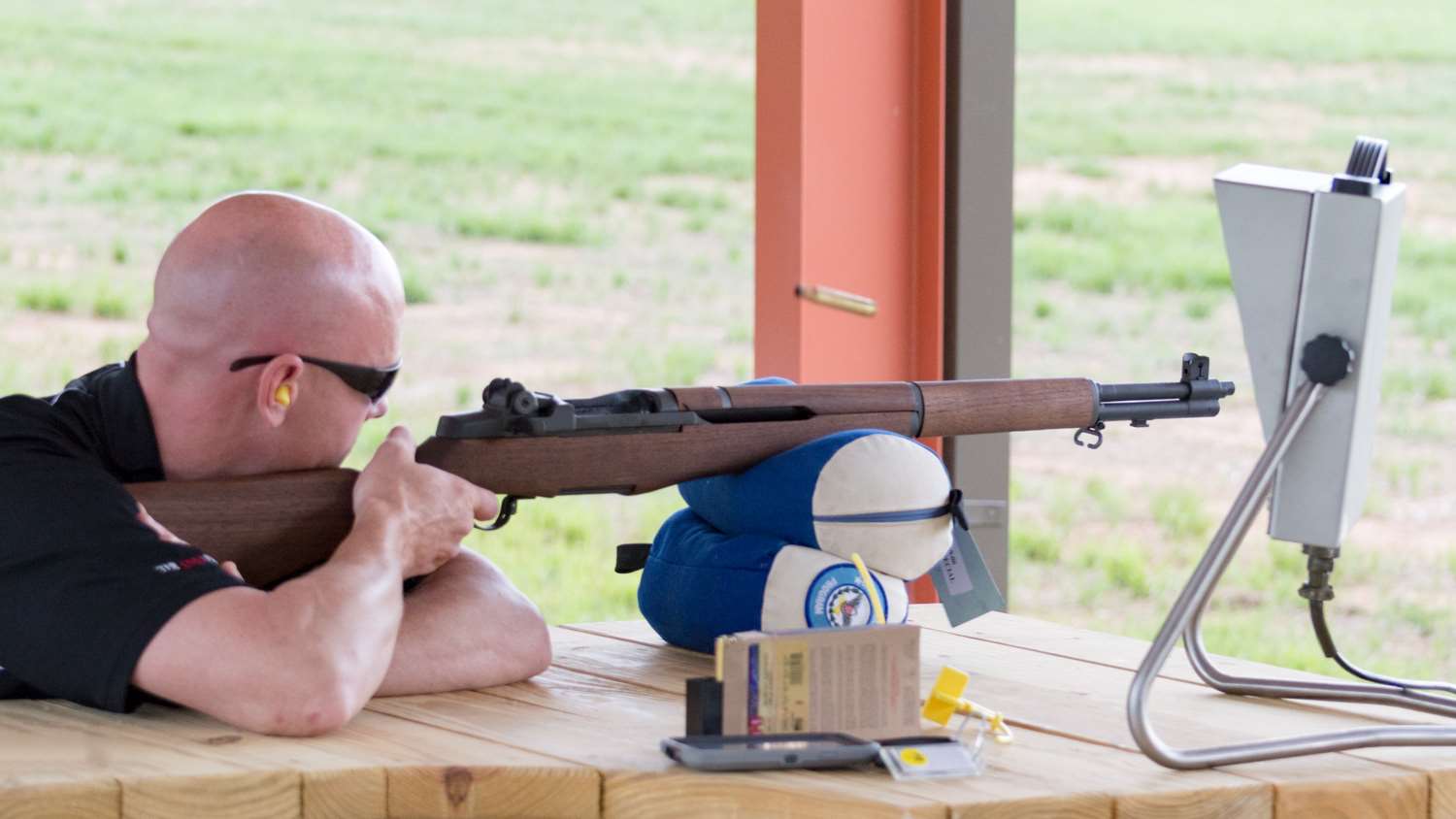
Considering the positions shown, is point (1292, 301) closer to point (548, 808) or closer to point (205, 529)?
point (548, 808)

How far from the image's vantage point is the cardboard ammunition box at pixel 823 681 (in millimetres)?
1530

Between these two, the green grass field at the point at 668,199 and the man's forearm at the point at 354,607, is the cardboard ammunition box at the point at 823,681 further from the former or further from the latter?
the green grass field at the point at 668,199

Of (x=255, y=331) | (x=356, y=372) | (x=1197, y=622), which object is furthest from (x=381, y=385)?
(x=1197, y=622)

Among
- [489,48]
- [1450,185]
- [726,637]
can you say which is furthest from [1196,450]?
[726,637]

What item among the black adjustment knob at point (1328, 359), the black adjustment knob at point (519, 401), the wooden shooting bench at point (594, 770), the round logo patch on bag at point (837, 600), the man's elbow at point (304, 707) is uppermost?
the black adjustment knob at point (1328, 359)

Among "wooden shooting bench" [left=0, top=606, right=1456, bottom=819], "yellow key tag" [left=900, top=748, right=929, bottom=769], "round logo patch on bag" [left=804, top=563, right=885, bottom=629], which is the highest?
Result: "round logo patch on bag" [left=804, top=563, right=885, bottom=629]

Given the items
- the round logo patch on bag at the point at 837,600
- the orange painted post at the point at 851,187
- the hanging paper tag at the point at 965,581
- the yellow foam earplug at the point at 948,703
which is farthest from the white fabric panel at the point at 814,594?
the orange painted post at the point at 851,187

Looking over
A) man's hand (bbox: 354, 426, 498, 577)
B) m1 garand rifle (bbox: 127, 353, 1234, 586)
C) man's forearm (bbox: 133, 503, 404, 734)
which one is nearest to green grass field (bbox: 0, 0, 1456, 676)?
m1 garand rifle (bbox: 127, 353, 1234, 586)

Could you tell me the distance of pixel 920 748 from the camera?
1.51 m

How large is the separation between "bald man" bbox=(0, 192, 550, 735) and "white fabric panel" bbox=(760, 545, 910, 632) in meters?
0.26

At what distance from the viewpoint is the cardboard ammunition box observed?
1.53m

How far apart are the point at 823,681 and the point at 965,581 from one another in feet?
1.61

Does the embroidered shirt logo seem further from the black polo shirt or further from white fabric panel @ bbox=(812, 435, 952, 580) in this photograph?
white fabric panel @ bbox=(812, 435, 952, 580)

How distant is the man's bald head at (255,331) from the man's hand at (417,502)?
75 mm
